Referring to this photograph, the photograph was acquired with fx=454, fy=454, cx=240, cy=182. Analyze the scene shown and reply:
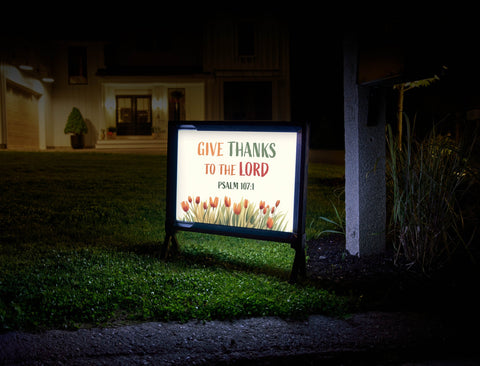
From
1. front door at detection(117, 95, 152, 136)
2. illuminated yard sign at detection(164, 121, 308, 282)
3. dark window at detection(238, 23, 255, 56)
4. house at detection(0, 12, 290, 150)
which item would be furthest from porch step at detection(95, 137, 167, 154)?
illuminated yard sign at detection(164, 121, 308, 282)

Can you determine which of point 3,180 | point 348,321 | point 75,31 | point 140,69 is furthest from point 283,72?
point 348,321

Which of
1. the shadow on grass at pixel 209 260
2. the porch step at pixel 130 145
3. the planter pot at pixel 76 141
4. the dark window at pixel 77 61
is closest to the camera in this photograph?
the shadow on grass at pixel 209 260

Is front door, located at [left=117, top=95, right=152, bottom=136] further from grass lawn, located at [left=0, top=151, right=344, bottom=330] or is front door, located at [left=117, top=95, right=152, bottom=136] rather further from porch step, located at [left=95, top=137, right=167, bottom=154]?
grass lawn, located at [left=0, top=151, right=344, bottom=330]

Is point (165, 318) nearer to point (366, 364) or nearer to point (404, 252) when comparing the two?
point (366, 364)

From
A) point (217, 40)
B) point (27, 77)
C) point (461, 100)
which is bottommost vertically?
point (461, 100)

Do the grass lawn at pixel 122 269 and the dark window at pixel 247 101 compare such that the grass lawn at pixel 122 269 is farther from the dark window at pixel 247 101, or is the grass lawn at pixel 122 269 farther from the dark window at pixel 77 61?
the dark window at pixel 77 61

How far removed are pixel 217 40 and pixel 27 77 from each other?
9632 mm

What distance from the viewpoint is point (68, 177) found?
9523 mm

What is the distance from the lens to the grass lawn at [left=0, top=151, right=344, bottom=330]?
3.01 metres

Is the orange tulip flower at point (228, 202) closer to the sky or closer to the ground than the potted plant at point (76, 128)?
closer to the ground

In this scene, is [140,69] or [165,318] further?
[140,69]

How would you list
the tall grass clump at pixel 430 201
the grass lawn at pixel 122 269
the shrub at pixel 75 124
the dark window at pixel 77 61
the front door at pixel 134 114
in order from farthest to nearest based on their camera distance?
the front door at pixel 134 114, the dark window at pixel 77 61, the shrub at pixel 75 124, the tall grass clump at pixel 430 201, the grass lawn at pixel 122 269

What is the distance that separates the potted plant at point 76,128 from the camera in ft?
72.5

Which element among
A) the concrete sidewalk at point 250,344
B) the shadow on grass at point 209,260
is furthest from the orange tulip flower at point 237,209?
the concrete sidewalk at point 250,344
